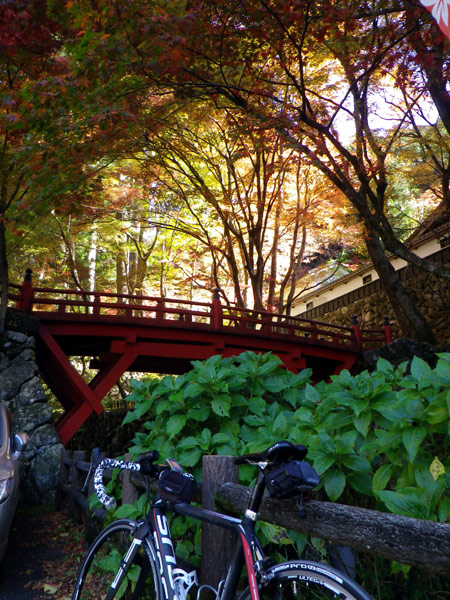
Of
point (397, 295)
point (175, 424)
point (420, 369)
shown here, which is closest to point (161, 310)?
point (397, 295)

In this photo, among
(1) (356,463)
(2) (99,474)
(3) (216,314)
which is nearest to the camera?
(1) (356,463)

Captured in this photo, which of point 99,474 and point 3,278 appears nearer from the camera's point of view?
point 99,474

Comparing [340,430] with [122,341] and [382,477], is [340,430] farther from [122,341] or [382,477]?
[122,341]

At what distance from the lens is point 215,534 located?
242 cm

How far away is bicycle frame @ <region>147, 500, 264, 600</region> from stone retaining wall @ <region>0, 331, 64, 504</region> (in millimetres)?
7606

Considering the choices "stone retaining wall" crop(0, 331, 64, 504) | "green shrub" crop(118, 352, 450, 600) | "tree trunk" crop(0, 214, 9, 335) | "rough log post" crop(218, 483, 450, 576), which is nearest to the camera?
"rough log post" crop(218, 483, 450, 576)

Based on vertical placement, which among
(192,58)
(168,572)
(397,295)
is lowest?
(168,572)

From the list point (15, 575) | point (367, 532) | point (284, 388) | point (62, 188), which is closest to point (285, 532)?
point (367, 532)

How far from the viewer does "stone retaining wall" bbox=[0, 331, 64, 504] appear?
918cm

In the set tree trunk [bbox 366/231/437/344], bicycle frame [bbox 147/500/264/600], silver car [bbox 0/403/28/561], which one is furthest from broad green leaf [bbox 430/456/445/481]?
tree trunk [bbox 366/231/437/344]

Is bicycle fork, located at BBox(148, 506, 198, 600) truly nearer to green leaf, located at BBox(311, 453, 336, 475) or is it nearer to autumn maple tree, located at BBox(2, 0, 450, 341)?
green leaf, located at BBox(311, 453, 336, 475)

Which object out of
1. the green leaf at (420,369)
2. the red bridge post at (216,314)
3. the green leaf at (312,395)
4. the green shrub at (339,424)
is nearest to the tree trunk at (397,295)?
the red bridge post at (216,314)

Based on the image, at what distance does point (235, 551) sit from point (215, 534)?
578 millimetres

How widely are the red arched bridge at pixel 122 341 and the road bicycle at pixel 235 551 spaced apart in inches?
364
